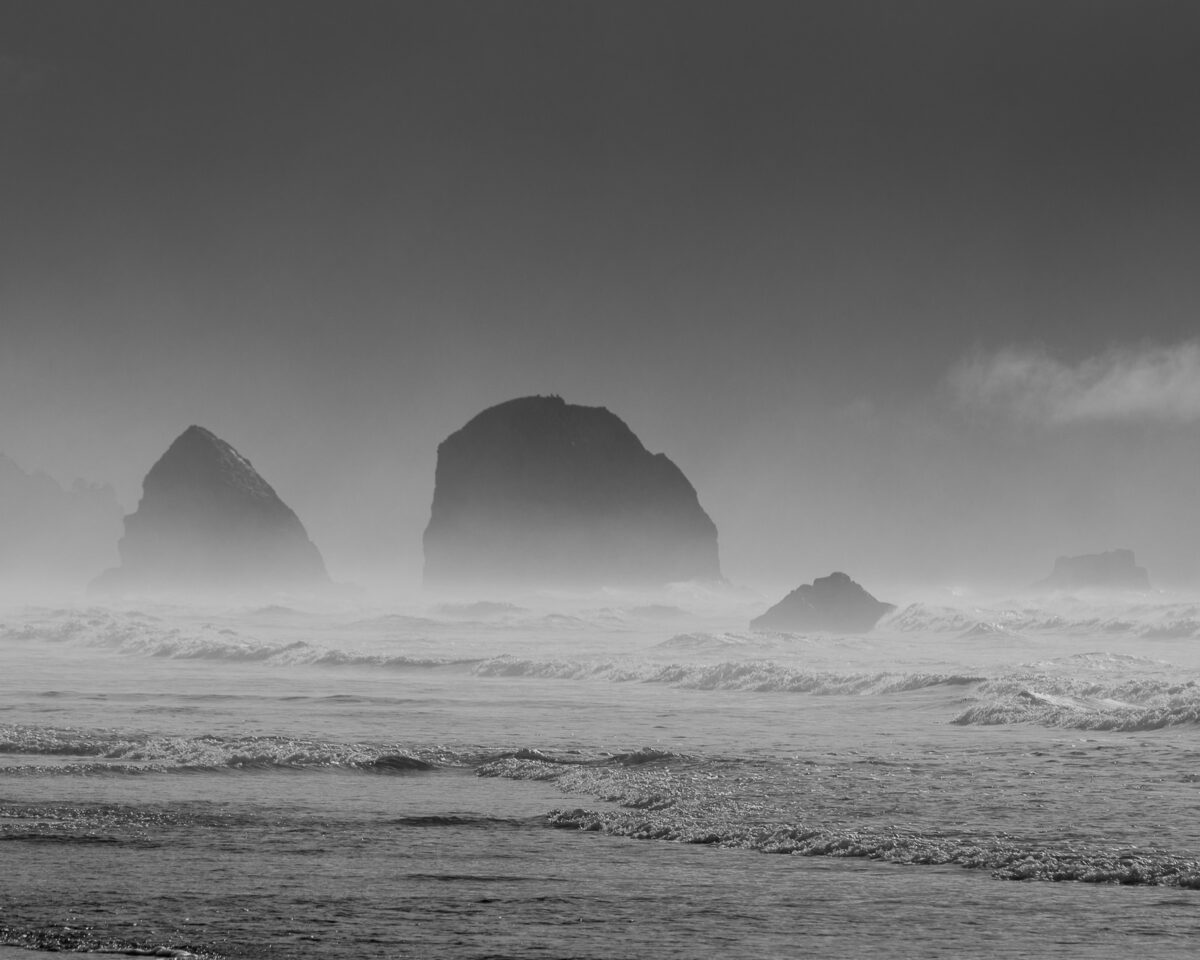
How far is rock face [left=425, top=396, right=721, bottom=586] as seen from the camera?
116m

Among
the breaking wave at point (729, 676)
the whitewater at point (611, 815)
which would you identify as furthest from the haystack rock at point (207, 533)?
the whitewater at point (611, 815)

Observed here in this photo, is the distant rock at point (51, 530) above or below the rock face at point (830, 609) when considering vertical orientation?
above

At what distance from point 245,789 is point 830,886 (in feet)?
28.6

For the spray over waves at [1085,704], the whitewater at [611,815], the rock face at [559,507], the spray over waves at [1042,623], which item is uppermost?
the rock face at [559,507]

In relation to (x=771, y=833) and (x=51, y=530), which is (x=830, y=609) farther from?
(x=51, y=530)

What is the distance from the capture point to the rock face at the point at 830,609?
6259 centimetres

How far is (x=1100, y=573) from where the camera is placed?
111m

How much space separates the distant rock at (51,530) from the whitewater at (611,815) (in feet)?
459

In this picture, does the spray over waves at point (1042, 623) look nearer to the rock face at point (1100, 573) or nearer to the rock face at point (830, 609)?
the rock face at point (830, 609)

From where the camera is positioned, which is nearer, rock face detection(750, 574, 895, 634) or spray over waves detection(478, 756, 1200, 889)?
spray over waves detection(478, 756, 1200, 889)


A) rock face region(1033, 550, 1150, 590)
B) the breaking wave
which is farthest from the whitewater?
rock face region(1033, 550, 1150, 590)

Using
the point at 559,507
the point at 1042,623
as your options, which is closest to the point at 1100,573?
the point at 559,507

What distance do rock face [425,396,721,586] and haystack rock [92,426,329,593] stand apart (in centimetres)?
1528

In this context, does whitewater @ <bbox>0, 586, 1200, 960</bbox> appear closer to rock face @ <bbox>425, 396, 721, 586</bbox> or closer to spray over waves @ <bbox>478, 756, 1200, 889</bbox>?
spray over waves @ <bbox>478, 756, 1200, 889</bbox>
